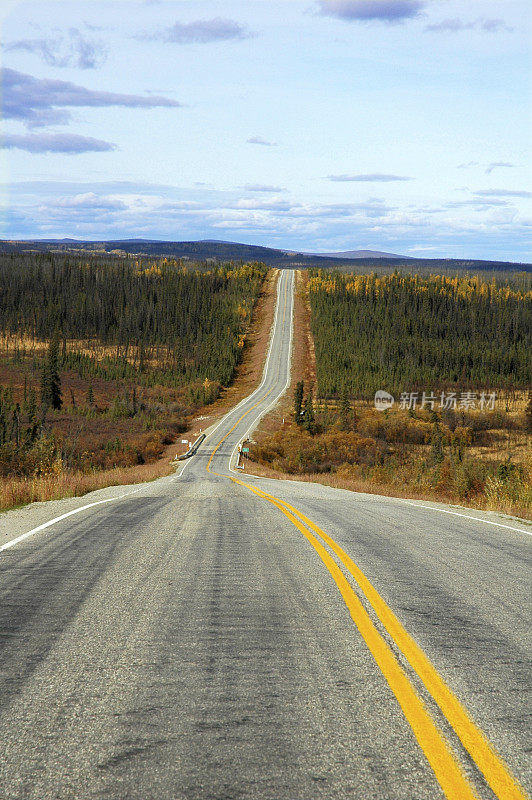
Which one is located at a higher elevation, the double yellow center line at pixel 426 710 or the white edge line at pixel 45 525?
the double yellow center line at pixel 426 710

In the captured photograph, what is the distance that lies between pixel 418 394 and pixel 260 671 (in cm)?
9921

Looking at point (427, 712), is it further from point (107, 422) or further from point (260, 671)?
point (107, 422)

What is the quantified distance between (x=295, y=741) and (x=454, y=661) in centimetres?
139

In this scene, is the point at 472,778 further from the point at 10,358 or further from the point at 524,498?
the point at 10,358

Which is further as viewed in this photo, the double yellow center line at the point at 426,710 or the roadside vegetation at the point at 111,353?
the roadside vegetation at the point at 111,353

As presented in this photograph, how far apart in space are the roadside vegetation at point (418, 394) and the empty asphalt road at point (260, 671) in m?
7.37

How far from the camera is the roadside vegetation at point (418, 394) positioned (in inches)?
990

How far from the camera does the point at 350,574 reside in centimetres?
532

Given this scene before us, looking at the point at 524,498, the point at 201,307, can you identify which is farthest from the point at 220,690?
the point at 201,307

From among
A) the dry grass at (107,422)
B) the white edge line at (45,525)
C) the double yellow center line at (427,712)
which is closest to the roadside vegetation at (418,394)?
the double yellow center line at (427,712)

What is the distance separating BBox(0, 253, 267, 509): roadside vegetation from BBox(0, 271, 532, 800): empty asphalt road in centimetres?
1178

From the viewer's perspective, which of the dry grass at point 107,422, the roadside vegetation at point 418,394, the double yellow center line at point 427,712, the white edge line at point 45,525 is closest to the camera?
the double yellow center line at point 427,712

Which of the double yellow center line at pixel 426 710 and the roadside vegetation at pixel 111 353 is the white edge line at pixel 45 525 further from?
the roadside vegetation at pixel 111 353

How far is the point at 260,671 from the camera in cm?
324
